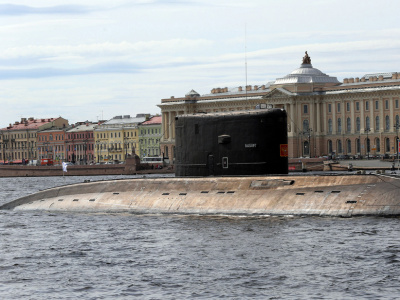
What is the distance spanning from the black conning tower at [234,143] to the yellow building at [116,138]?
474 feet

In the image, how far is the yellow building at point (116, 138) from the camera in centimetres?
18400

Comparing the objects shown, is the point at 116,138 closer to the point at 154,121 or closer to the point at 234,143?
the point at 154,121

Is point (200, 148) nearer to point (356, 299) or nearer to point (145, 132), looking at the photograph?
point (356, 299)

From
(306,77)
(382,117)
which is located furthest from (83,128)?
(382,117)

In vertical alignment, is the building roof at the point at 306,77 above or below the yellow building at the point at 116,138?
above

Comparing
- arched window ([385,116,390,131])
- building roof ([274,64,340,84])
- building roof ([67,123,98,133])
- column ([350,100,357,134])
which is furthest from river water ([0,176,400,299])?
building roof ([67,123,98,133])

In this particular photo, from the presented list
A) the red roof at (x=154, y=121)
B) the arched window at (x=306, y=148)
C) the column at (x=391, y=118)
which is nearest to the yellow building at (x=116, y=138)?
the red roof at (x=154, y=121)

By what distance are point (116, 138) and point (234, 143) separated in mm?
149423

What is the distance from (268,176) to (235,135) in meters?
2.43

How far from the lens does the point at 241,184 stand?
1420 inches

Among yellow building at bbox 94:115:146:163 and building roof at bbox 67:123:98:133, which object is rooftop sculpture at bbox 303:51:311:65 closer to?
yellow building at bbox 94:115:146:163

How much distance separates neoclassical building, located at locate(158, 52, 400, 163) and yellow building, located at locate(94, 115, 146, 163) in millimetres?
17299

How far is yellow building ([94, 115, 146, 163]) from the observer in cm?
18400

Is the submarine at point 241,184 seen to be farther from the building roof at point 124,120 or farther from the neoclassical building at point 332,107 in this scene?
the building roof at point 124,120
